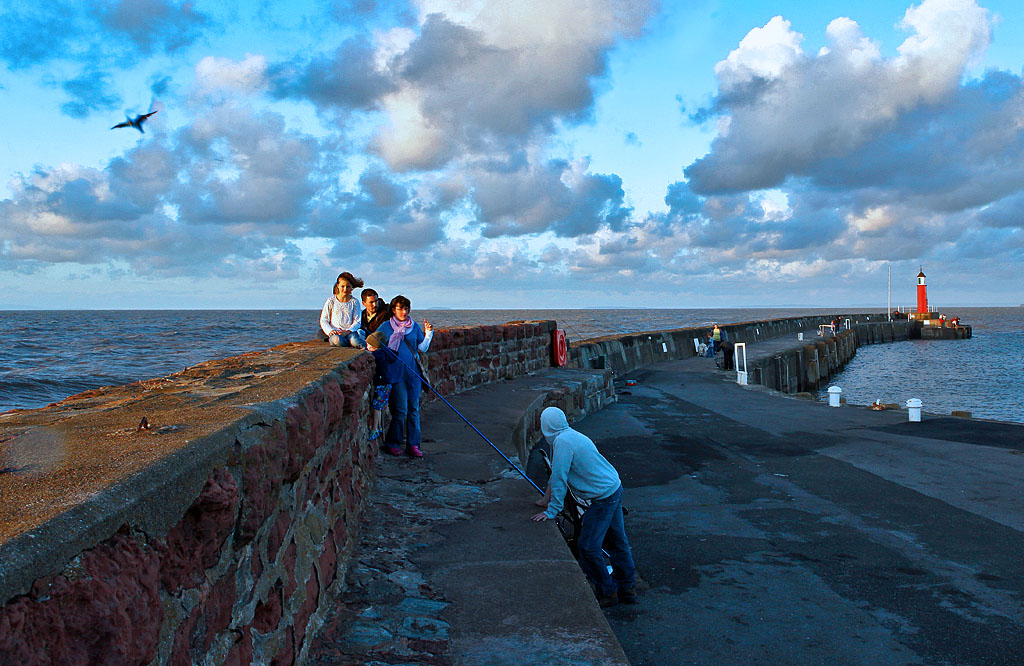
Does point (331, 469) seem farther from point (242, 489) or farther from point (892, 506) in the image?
point (892, 506)

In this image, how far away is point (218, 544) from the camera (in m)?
1.99

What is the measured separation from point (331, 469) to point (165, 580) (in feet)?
7.02

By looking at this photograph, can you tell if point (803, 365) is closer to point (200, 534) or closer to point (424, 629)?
point (424, 629)

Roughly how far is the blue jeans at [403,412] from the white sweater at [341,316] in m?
0.72

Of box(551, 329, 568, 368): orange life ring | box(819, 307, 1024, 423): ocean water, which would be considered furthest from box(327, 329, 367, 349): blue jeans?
box(819, 307, 1024, 423): ocean water

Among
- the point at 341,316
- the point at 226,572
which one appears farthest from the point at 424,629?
the point at 341,316

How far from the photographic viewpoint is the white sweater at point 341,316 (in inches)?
278

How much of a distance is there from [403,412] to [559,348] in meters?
10.2

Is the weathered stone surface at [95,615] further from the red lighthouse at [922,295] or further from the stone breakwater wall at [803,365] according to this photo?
the red lighthouse at [922,295]

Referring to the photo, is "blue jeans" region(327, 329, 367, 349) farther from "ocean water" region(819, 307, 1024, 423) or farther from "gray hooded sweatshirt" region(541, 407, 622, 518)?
"ocean water" region(819, 307, 1024, 423)

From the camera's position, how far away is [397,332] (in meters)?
6.97

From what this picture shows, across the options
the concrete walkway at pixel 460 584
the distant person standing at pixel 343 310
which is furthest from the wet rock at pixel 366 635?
the distant person standing at pixel 343 310

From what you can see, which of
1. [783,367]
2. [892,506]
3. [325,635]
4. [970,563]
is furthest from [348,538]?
[783,367]

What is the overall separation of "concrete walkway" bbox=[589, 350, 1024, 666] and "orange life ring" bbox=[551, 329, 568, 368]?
155 inches
